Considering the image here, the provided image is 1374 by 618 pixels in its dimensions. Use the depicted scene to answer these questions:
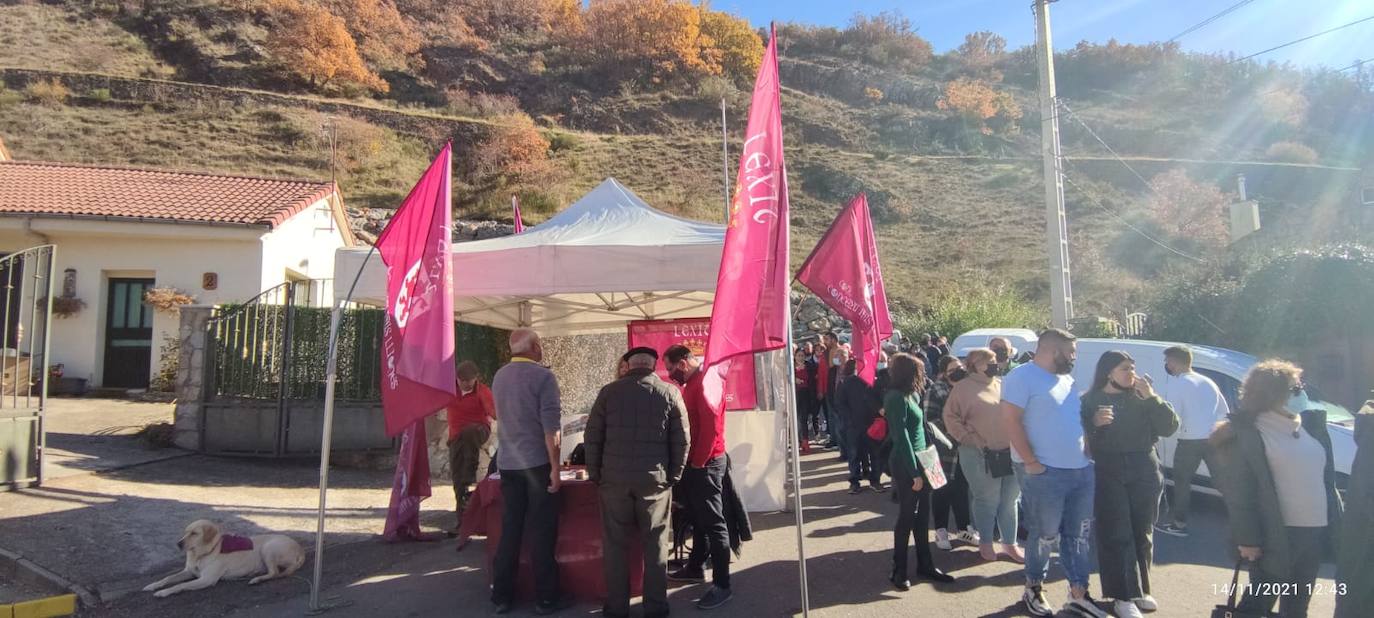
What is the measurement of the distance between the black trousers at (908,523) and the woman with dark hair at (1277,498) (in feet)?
6.00

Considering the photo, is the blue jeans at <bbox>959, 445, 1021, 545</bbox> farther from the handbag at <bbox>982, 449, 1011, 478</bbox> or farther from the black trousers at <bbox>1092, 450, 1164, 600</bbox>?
the black trousers at <bbox>1092, 450, 1164, 600</bbox>

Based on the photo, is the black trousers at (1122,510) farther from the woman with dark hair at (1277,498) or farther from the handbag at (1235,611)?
the woman with dark hair at (1277,498)

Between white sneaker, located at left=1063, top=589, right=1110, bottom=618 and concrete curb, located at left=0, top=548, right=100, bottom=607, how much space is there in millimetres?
6341

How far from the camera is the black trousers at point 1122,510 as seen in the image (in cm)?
455

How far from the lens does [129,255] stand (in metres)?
14.9

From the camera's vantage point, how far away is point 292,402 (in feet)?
33.3

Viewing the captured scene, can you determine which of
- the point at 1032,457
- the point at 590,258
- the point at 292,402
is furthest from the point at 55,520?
the point at 1032,457

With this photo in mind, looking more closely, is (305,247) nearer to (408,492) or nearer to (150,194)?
(150,194)

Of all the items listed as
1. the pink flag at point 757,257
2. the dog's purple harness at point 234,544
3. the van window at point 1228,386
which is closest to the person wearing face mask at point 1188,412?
the van window at point 1228,386

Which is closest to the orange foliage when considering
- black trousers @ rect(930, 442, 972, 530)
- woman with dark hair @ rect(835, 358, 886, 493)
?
woman with dark hair @ rect(835, 358, 886, 493)

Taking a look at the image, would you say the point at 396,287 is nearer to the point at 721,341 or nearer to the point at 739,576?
the point at 721,341

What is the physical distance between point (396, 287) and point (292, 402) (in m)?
6.10

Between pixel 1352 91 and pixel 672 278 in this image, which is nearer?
pixel 672 278

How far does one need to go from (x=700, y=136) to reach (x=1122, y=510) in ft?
158
